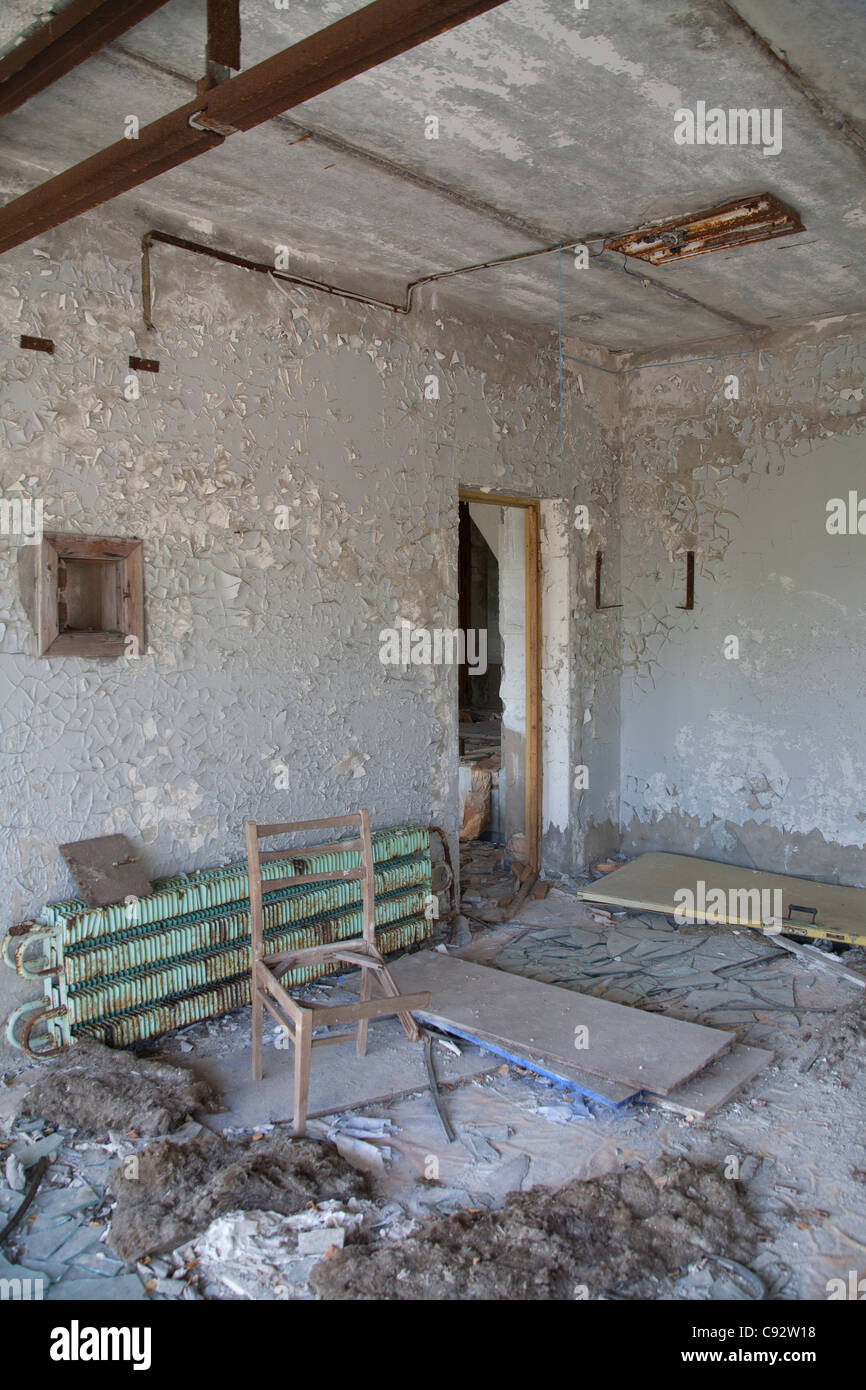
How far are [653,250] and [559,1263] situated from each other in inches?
145

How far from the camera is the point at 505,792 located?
5941 millimetres

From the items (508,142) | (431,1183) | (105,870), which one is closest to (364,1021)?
(431,1183)

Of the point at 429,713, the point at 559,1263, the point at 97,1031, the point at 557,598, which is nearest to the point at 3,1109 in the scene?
the point at 97,1031

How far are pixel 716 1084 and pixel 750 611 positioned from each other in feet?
10.0

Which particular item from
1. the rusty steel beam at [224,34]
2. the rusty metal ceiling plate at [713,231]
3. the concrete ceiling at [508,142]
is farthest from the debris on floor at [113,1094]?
the rusty metal ceiling plate at [713,231]

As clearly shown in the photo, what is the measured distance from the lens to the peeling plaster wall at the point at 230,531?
3.20m

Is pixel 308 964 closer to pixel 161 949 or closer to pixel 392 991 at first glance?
pixel 392 991

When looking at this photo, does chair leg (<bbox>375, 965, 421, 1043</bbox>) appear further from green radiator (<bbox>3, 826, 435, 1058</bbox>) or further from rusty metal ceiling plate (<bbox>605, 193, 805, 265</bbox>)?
rusty metal ceiling plate (<bbox>605, 193, 805, 265</bbox>)

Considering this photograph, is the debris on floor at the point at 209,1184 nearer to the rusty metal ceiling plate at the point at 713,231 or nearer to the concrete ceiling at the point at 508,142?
the concrete ceiling at the point at 508,142

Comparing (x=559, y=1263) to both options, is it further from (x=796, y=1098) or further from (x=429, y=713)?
(x=429, y=713)

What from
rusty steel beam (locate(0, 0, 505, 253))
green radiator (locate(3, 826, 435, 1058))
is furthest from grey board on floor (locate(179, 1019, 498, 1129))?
rusty steel beam (locate(0, 0, 505, 253))

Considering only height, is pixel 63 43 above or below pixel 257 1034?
above

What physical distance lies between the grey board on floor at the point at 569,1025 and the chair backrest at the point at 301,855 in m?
0.61

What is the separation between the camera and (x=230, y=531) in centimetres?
373
